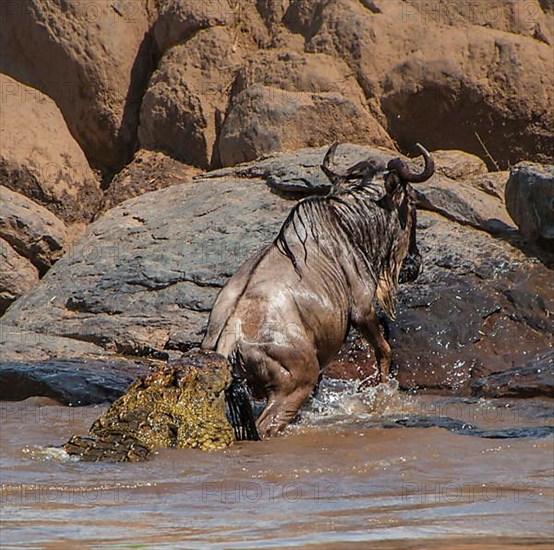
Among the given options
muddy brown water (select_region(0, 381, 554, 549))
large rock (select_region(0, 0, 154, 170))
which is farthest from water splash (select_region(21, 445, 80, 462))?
large rock (select_region(0, 0, 154, 170))

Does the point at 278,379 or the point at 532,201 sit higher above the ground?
the point at 532,201

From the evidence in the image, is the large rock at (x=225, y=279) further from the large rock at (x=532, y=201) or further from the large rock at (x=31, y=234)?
the large rock at (x=31, y=234)

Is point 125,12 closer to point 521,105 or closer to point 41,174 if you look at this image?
point 41,174

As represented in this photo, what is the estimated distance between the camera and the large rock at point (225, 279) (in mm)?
10664

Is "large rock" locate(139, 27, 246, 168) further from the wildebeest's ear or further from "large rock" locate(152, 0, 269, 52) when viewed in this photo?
the wildebeest's ear

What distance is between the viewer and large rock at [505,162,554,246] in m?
11.6

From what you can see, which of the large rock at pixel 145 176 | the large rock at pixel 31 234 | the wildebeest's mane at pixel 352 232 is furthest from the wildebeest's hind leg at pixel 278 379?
the large rock at pixel 145 176

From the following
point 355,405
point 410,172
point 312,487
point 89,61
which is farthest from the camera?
point 89,61

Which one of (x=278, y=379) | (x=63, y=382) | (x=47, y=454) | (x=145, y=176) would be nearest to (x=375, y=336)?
(x=278, y=379)

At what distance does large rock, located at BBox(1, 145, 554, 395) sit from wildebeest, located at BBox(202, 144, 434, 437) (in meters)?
0.93

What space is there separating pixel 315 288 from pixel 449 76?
5632 millimetres

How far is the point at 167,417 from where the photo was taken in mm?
7305

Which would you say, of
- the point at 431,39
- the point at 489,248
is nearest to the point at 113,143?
the point at 431,39

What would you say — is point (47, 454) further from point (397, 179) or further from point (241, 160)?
point (241, 160)
